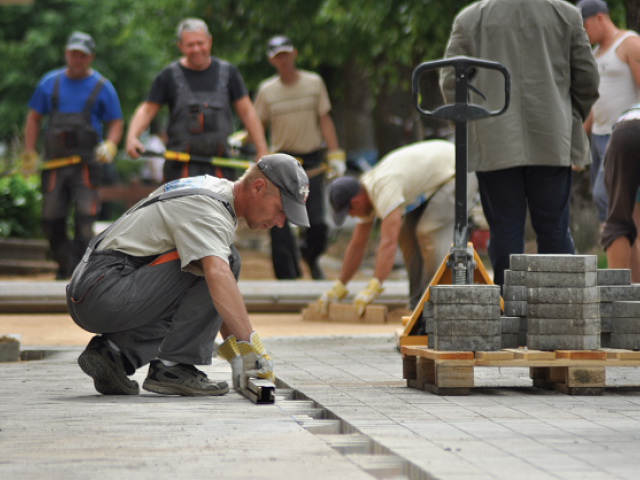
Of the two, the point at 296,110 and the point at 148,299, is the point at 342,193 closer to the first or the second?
the point at 296,110

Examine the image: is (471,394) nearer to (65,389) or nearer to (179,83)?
(65,389)

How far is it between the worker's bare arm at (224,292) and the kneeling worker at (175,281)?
0.08ft

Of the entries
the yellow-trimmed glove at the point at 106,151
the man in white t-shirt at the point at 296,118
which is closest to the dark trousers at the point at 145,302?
the yellow-trimmed glove at the point at 106,151

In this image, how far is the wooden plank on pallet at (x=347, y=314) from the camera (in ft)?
26.0

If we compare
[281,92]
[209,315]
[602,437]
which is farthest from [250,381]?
[281,92]

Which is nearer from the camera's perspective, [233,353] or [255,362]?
[255,362]

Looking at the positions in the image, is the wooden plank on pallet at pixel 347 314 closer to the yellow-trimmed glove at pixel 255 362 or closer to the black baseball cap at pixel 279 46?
the black baseball cap at pixel 279 46

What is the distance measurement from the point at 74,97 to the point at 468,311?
264 inches

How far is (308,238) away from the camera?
10781 millimetres

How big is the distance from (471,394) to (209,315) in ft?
3.88

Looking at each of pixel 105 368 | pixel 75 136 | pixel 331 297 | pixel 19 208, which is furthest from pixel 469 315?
pixel 19 208

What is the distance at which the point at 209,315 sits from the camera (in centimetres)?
431

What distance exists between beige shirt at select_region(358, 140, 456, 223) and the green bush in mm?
6925

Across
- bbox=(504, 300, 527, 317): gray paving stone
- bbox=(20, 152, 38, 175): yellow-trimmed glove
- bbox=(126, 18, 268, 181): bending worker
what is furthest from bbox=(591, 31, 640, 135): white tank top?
bbox=(20, 152, 38, 175): yellow-trimmed glove
